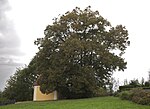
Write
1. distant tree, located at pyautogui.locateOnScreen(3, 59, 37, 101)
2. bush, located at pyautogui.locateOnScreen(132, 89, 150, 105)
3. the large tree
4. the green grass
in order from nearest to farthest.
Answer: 1. the green grass
2. bush, located at pyautogui.locateOnScreen(132, 89, 150, 105)
3. the large tree
4. distant tree, located at pyautogui.locateOnScreen(3, 59, 37, 101)

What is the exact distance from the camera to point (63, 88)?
46500 mm

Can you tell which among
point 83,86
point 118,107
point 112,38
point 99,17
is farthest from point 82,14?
point 118,107

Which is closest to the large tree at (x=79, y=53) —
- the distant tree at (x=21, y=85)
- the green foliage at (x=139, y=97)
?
the green foliage at (x=139, y=97)

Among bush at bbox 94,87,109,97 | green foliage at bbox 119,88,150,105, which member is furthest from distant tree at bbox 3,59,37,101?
green foliage at bbox 119,88,150,105

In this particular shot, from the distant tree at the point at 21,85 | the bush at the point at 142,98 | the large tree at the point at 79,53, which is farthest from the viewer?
the distant tree at the point at 21,85

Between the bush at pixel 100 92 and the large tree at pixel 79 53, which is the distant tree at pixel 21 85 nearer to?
the large tree at pixel 79 53

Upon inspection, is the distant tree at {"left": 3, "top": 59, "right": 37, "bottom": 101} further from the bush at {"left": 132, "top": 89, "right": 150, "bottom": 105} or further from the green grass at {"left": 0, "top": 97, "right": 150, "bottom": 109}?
the bush at {"left": 132, "top": 89, "right": 150, "bottom": 105}

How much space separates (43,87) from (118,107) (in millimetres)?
23082

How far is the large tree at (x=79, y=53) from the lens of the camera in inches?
1683

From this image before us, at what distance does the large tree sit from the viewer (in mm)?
42750

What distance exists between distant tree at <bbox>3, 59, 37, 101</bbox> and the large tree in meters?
17.7

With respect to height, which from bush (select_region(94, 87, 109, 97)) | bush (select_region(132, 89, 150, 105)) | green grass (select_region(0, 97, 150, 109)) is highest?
bush (select_region(94, 87, 109, 97))

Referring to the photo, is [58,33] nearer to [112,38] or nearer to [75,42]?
[75,42]

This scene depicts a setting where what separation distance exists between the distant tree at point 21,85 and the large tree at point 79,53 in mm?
17689
